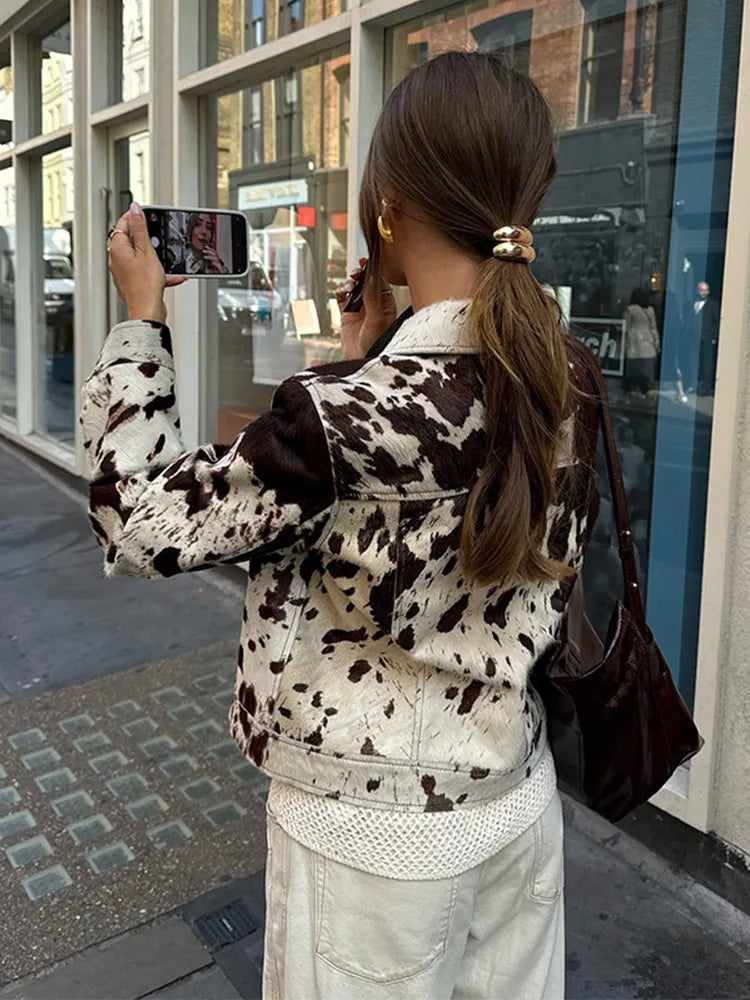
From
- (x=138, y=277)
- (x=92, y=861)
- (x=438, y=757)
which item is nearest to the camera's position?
(x=438, y=757)

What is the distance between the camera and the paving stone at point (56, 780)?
3.21m

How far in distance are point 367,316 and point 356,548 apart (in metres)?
0.55

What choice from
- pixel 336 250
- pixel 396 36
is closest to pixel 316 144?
pixel 336 250

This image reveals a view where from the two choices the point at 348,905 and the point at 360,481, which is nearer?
the point at 360,481

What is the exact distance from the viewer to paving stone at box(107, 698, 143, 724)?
3.71 metres

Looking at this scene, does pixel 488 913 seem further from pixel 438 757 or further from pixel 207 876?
pixel 207 876

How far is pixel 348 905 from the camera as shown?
123 cm

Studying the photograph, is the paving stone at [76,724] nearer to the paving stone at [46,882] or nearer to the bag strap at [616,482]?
the paving stone at [46,882]

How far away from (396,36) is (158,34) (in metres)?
2.09

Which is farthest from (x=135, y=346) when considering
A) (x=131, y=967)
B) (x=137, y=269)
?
(x=131, y=967)

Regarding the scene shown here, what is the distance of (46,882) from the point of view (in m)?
2.71

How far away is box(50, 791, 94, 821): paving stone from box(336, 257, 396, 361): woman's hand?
2.11 meters

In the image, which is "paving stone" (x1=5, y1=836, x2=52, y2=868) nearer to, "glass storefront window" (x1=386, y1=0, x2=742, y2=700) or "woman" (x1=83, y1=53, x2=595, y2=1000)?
"woman" (x1=83, y1=53, x2=595, y2=1000)

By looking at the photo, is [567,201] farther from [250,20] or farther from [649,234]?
[250,20]
